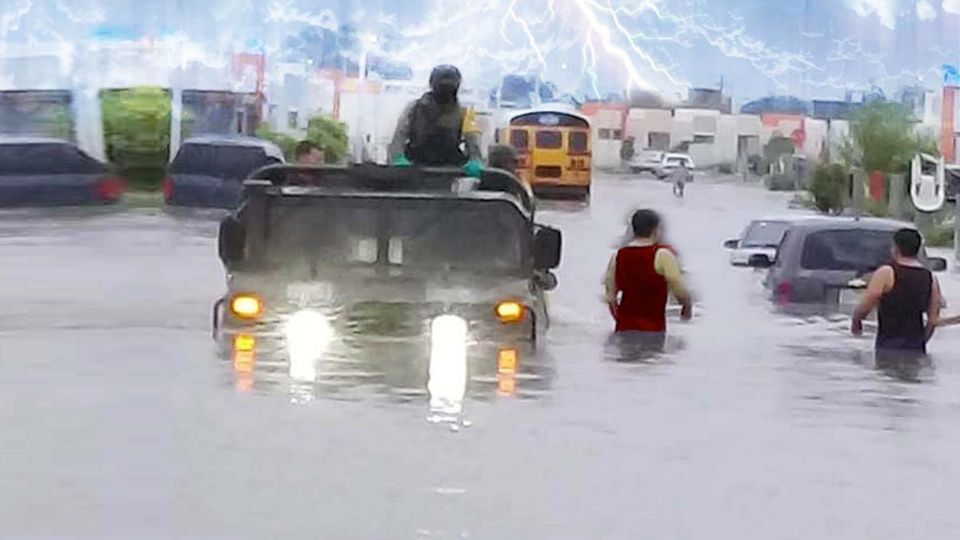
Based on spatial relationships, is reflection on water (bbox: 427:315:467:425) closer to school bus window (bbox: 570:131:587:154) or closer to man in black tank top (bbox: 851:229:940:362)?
man in black tank top (bbox: 851:229:940:362)

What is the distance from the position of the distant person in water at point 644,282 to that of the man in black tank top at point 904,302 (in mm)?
1069

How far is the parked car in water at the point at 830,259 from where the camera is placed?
18.3m

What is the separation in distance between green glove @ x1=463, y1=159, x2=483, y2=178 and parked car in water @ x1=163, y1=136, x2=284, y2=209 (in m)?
18.4

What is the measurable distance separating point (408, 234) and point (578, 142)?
2239 cm

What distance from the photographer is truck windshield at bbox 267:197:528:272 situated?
495 inches

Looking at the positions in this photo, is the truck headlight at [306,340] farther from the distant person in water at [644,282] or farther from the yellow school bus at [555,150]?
the yellow school bus at [555,150]


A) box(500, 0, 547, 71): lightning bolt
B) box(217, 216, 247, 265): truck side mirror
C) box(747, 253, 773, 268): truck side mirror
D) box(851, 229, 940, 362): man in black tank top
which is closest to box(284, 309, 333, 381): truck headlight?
box(217, 216, 247, 265): truck side mirror

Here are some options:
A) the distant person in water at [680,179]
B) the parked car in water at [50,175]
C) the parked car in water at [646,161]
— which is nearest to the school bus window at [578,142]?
the parked car in water at [646,161]

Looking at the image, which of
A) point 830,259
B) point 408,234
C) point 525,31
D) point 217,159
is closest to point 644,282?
point 408,234

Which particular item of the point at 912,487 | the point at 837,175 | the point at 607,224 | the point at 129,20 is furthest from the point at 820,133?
the point at 912,487

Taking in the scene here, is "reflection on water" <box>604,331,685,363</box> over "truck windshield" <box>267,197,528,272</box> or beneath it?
beneath

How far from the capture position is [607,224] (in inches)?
1196

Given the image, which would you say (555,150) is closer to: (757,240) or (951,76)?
(951,76)

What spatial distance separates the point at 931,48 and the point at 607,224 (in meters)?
10.7
